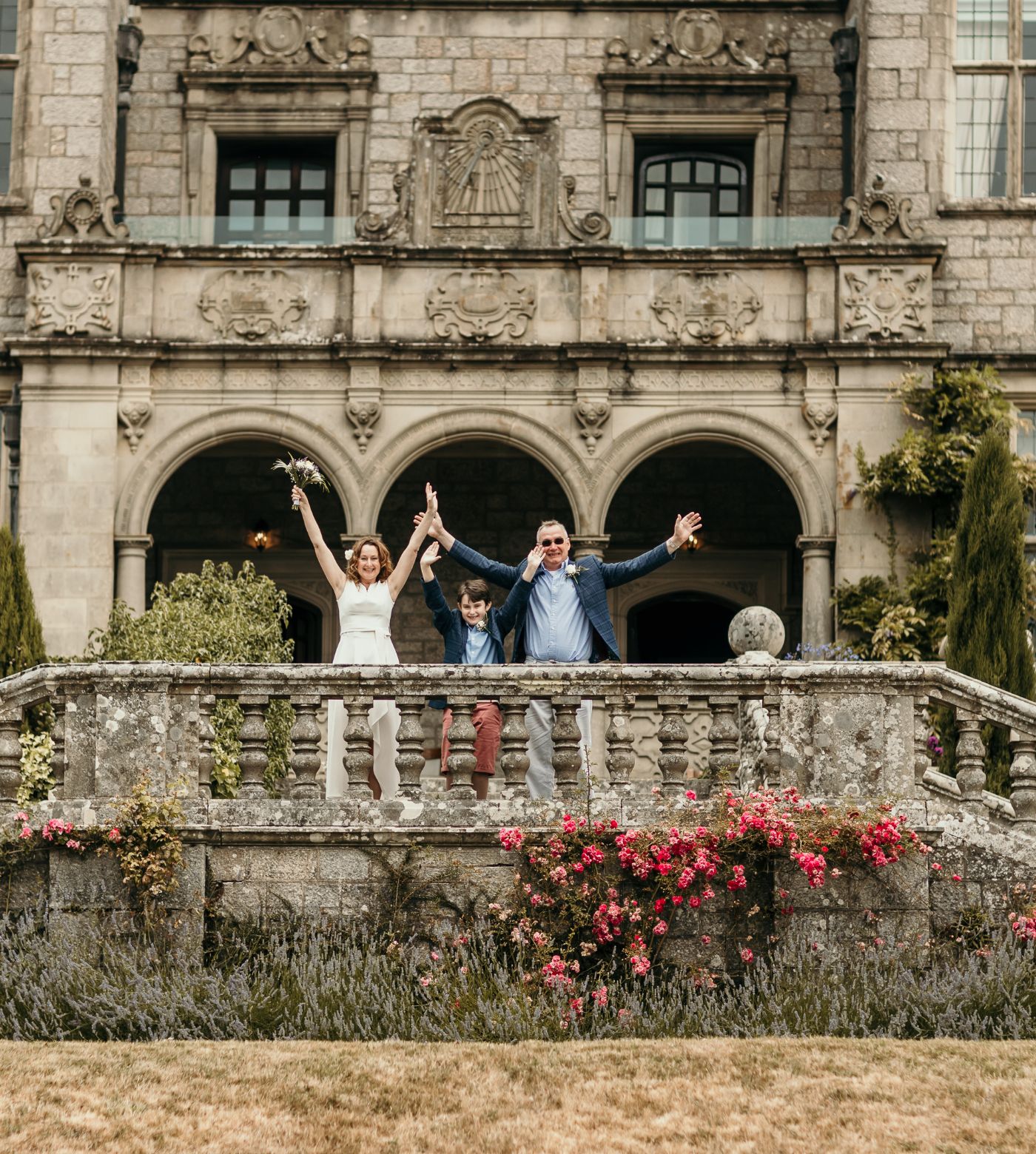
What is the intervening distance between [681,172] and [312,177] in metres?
3.44

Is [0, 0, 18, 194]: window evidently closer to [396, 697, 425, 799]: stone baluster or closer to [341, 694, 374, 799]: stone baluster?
[341, 694, 374, 799]: stone baluster

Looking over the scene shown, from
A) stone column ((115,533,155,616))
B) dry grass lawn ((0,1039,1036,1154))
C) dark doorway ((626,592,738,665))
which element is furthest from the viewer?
dark doorway ((626,592,738,665))

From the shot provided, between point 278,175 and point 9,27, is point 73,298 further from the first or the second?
point 278,175

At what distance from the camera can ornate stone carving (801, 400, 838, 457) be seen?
1598 cm

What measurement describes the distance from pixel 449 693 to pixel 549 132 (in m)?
8.04

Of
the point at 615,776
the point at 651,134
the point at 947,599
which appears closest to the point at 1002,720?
the point at 615,776

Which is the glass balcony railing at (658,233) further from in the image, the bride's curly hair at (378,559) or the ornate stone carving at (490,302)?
the bride's curly hair at (378,559)

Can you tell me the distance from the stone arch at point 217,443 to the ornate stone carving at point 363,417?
19cm

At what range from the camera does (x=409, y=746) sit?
927 cm

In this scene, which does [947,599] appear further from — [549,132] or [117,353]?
[117,353]

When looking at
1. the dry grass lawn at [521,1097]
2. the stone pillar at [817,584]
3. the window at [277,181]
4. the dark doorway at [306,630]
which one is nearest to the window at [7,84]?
the window at [277,181]

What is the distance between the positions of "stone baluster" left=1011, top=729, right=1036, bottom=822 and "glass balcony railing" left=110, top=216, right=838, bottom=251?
7.27m

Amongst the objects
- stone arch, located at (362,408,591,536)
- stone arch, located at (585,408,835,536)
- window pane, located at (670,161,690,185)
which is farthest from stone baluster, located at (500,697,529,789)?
window pane, located at (670,161,690,185)

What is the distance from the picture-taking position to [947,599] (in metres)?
14.9
